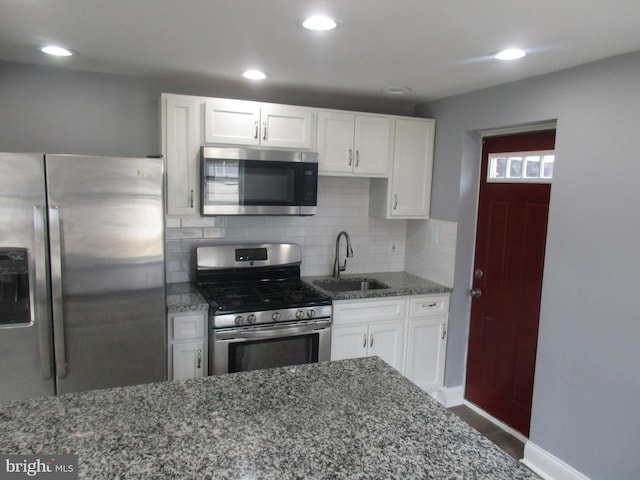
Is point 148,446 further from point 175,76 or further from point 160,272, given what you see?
point 175,76

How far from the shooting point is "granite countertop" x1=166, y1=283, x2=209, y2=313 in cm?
266

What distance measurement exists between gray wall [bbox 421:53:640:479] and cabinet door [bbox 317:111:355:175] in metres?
1.04

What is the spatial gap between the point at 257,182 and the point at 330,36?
3.77 feet

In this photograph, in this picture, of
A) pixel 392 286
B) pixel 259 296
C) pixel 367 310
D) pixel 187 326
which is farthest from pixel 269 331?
pixel 392 286

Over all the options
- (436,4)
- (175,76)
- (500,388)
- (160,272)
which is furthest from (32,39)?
(500,388)

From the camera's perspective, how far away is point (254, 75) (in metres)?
2.84

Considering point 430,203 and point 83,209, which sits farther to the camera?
point 430,203

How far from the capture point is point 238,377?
1.61 meters

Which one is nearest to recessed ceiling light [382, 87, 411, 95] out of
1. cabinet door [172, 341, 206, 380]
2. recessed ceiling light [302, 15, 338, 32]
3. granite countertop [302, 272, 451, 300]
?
recessed ceiling light [302, 15, 338, 32]

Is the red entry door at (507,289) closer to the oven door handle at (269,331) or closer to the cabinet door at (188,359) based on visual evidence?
the oven door handle at (269,331)

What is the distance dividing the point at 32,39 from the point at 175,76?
0.87m

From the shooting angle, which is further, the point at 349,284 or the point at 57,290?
the point at 349,284

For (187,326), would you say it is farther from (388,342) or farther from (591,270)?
(591,270)

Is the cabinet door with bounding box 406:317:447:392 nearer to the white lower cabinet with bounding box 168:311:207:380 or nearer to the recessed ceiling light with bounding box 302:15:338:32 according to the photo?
the white lower cabinet with bounding box 168:311:207:380
